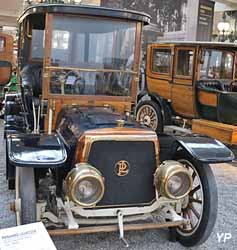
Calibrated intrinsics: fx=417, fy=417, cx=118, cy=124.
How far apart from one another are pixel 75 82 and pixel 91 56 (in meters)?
0.26

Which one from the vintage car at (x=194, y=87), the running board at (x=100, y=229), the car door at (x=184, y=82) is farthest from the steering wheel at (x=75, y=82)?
the car door at (x=184, y=82)

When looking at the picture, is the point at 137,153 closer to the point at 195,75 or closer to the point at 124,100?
the point at 124,100

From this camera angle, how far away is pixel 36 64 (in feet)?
14.4

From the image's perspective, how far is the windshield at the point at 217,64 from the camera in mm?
6848

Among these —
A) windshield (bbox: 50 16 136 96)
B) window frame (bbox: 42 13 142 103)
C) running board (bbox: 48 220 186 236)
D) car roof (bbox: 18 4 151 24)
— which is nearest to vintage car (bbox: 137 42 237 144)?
window frame (bbox: 42 13 142 103)

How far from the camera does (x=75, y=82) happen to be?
3566 mm

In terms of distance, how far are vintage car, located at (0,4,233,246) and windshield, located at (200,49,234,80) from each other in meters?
3.37

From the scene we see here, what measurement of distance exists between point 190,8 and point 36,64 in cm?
942

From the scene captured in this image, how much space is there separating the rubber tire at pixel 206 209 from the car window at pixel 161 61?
448cm

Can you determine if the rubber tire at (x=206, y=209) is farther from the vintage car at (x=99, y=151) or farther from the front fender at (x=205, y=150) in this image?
the front fender at (x=205, y=150)

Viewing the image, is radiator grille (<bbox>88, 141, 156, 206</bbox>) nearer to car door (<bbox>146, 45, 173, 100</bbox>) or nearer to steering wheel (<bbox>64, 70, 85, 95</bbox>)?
steering wheel (<bbox>64, 70, 85, 95</bbox>)

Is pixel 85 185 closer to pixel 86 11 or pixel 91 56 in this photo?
pixel 91 56

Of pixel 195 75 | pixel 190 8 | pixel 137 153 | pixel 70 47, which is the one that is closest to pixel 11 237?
pixel 137 153

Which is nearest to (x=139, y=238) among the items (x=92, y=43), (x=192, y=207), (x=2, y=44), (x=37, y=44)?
(x=192, y=207)
